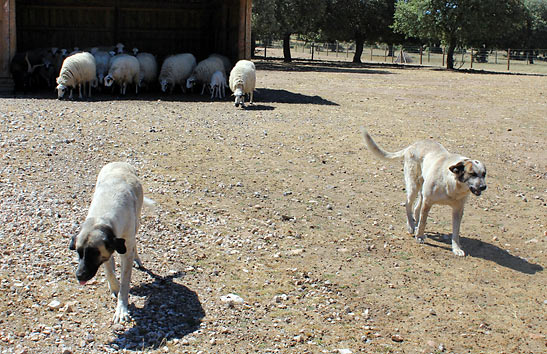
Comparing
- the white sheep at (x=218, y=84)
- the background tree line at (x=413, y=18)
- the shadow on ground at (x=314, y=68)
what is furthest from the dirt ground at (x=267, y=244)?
the background tree line at (x=413, y=18)

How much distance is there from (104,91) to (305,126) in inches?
350

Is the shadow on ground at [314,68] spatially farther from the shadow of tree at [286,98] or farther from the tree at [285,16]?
the shadow of tree at [286,98]

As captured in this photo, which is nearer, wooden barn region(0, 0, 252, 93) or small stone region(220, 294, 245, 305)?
small stone region(220, 294, 245, 305)

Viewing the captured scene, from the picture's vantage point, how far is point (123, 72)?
1928cm

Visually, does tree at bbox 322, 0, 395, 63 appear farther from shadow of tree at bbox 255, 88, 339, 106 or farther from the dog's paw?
the dog's paw

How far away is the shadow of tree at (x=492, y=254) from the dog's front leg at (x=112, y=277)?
4.13 meters

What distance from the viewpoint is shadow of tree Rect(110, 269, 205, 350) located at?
5074 mm

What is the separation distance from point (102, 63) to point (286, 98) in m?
6.45

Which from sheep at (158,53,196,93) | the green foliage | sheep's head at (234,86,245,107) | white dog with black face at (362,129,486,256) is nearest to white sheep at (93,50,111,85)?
sheep at (158,53,196,93)

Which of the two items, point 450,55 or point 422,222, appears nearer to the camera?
point 422,222

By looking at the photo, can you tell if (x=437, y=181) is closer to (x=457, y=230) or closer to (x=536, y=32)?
(x=457, y=230)

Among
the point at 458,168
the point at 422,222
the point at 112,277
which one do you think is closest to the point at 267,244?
the point at 422,222

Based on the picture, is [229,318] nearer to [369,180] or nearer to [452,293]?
[452,293]

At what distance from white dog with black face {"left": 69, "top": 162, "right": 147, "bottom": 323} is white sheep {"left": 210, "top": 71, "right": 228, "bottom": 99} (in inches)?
544
